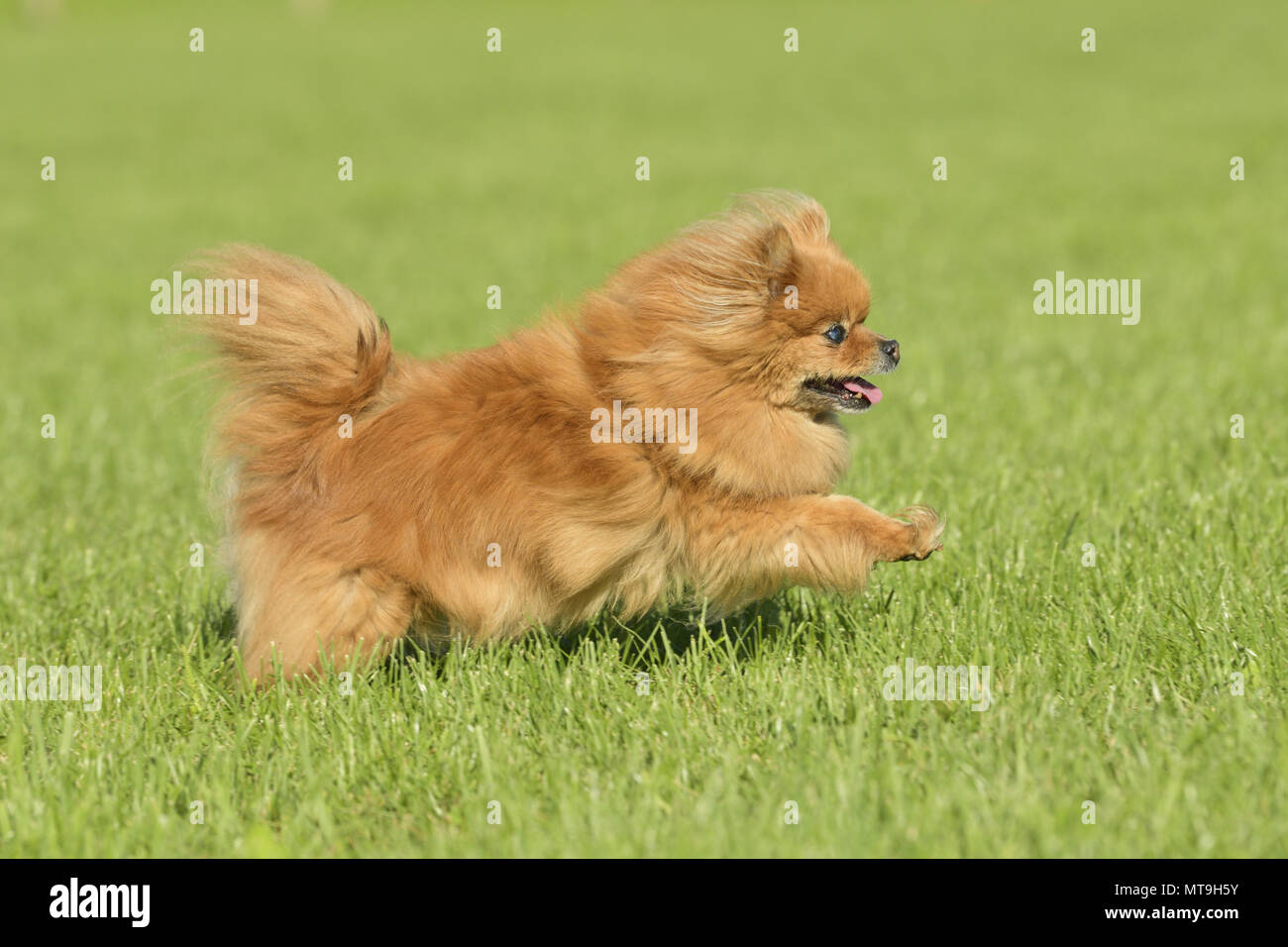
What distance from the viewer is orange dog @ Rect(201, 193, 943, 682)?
13.5 feet

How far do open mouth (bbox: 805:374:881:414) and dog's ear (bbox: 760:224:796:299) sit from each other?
0.35 meters

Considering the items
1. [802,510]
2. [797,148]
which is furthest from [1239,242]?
[802,510]

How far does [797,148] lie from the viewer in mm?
20906

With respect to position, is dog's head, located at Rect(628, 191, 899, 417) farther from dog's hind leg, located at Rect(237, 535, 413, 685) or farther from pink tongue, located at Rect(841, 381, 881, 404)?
dog's hind leg, located at Rect(237, 535, 413, 685)

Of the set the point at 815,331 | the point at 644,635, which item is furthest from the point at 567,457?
the point at 644,635

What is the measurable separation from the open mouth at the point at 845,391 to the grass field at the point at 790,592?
0.85m

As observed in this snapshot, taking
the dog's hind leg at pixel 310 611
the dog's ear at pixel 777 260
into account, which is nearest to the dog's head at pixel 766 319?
the dog's ear at pixel 777 260

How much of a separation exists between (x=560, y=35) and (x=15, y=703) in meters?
34.2

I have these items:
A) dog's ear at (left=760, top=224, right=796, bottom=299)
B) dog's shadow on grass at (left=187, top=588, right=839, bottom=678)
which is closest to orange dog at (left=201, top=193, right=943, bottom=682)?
dog's ear at (left=760, top=224, right=796, bottom=299)

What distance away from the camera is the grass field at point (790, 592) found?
136 inches

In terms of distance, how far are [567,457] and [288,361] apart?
1001 mm

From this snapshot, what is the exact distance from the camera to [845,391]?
427 cm

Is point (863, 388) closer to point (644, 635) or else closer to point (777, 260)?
point (777, 260)
